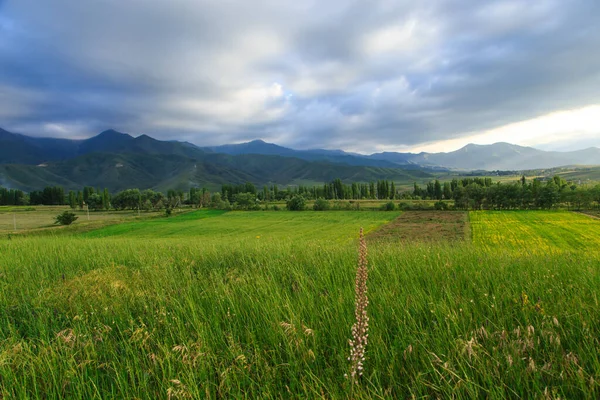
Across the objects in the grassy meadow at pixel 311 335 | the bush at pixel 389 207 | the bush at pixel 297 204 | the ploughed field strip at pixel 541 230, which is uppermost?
the grassy meadow at pixel 311 335

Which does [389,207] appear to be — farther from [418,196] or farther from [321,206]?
[418,196]

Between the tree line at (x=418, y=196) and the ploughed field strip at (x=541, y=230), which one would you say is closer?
the ploughed field strip at (x=541, y=230)

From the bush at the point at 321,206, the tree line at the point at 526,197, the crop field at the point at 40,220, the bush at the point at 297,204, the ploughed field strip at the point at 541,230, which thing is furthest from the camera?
the bush at the point at 297,204

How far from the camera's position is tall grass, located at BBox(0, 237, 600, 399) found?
2.40 metres

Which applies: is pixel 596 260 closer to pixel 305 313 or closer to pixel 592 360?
pixel 592 360

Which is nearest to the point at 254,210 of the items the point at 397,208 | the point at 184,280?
the point at 397,208

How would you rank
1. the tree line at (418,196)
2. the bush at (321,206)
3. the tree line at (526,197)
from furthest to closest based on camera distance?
the bush at (321,206)
the tree line at (418,196)
the tree line at (526,197)

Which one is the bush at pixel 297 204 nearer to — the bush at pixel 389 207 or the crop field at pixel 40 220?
the bush at pixel 389 207

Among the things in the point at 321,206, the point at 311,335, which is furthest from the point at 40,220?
the point at 311,335

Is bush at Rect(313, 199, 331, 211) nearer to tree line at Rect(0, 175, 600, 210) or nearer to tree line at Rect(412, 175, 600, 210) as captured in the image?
tree line at Rect(0, 175, 600, 210)

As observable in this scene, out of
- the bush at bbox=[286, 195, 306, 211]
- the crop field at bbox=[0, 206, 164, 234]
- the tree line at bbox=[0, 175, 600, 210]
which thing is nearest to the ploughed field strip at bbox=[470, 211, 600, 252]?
the tree line at bbox=[0, 175, 600, 210]

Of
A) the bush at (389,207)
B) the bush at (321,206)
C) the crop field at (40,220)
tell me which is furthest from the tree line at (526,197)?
the crop field at (40,220)

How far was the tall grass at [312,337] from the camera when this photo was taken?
7.89 feet

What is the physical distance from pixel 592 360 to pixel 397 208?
376 ft
